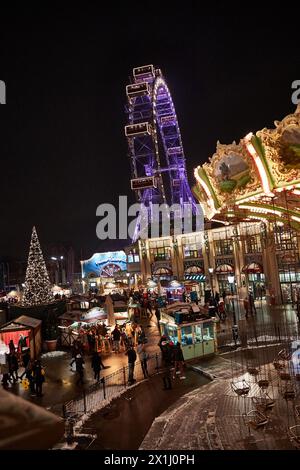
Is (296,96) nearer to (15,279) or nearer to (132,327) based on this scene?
(132,327)

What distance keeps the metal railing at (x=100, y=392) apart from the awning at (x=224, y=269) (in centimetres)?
2033

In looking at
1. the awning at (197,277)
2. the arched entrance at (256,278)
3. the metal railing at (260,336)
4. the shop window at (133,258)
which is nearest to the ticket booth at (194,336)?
the metal railing at (260,336)

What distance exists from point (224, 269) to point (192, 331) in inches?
781

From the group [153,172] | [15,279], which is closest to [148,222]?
[153,172]

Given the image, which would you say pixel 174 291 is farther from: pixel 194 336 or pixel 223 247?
pixel 194 336

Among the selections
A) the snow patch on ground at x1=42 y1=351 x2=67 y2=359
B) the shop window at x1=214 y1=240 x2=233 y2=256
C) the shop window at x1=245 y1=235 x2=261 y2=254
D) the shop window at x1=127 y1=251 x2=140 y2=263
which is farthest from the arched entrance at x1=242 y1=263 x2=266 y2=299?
the shop window at x1=127 y1=251 x2=140 y2=263

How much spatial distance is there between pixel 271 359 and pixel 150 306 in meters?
14.1

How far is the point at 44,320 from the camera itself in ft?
62.9

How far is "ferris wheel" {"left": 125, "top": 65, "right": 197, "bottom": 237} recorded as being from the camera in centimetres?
3747

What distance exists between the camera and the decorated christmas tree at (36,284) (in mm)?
23688

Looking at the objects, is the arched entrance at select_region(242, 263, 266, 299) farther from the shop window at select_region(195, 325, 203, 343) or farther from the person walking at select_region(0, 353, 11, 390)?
the person walking at select_region(0, 353, 11, 390)

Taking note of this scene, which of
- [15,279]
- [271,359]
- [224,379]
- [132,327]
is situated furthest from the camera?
[15,279]

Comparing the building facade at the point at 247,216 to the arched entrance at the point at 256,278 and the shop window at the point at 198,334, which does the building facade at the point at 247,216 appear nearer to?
the arched entrance at the point at 256,278

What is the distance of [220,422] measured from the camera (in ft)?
23.3
